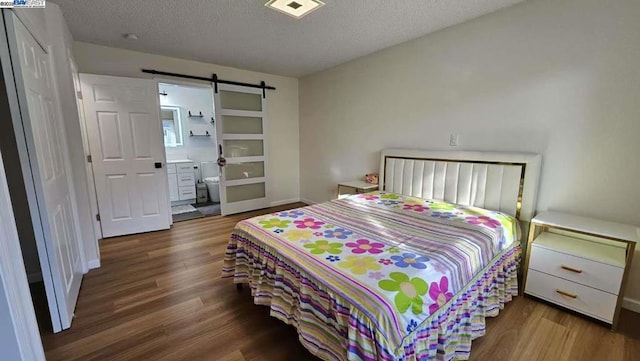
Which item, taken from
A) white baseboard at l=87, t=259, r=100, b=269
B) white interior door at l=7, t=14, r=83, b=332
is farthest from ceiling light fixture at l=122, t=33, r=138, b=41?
white baseboard at l=87, t=259, r=100, b=269

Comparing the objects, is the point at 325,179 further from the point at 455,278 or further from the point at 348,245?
the point at 455,278

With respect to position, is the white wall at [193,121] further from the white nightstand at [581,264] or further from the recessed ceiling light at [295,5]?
the white nightstand at [581,264]

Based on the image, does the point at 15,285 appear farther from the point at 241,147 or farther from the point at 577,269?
the point at 241,147

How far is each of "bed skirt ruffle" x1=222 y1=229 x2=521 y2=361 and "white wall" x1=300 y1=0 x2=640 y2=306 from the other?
0.87 meters

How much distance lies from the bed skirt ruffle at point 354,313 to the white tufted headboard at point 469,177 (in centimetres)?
54

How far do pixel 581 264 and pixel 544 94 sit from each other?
54.3 inches

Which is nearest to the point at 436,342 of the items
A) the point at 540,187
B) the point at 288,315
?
the point at 288,315

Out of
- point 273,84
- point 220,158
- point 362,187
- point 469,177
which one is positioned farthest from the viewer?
point 273,84

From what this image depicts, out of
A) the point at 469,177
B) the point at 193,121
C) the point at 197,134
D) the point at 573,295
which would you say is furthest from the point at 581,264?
the point at 193,121

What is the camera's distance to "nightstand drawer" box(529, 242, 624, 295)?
1699mm

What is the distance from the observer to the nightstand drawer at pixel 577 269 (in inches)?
66.9

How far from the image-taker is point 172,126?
536cm

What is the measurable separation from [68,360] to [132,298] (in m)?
0.60

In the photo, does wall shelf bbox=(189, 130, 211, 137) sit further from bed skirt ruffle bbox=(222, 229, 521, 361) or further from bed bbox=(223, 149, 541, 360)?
bed skirt ruffle bbox=(222, 229, 521, 361)
